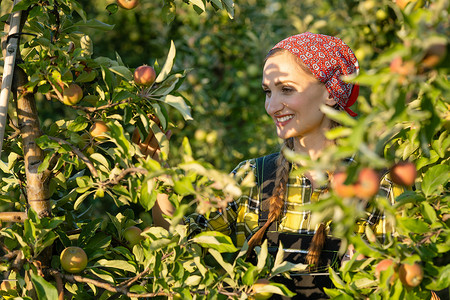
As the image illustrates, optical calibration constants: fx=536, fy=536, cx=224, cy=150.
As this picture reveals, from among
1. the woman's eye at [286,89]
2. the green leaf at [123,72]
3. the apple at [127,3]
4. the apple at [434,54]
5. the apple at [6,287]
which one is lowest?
Answer: the apple at [6,287]

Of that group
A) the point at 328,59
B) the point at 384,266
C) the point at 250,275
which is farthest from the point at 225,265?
the point at 328,59

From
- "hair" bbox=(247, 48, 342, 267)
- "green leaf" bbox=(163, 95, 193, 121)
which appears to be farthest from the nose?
"green leaf" bbox=(163, 95, 193, 121)

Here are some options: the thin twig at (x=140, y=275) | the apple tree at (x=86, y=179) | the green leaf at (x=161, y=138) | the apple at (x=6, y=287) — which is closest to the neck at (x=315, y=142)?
the apple tree at (x=86, y=179)

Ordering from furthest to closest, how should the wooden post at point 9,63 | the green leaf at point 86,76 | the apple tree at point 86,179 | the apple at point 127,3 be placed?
1. the apple at point 127,3
2. the green leaf at point 86,76
3. the wooden post at point 9,63
4. the apple tree at point 86,179

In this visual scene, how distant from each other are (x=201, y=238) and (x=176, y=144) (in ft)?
8.98

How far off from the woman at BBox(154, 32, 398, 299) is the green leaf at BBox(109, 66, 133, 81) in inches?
13.8

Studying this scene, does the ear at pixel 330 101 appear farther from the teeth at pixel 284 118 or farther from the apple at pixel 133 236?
the apple at pixel 133 236

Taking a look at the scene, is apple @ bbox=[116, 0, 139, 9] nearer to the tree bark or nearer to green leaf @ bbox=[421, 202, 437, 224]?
the tree bark

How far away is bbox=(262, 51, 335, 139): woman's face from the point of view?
1504 millimetres

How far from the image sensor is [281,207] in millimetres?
1537

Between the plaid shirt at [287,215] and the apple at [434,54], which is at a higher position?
the apple at [434,54]

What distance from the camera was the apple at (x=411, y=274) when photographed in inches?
36.0

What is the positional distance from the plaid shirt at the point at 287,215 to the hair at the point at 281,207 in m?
0.04

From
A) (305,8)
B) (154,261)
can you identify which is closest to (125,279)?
(154,261)
